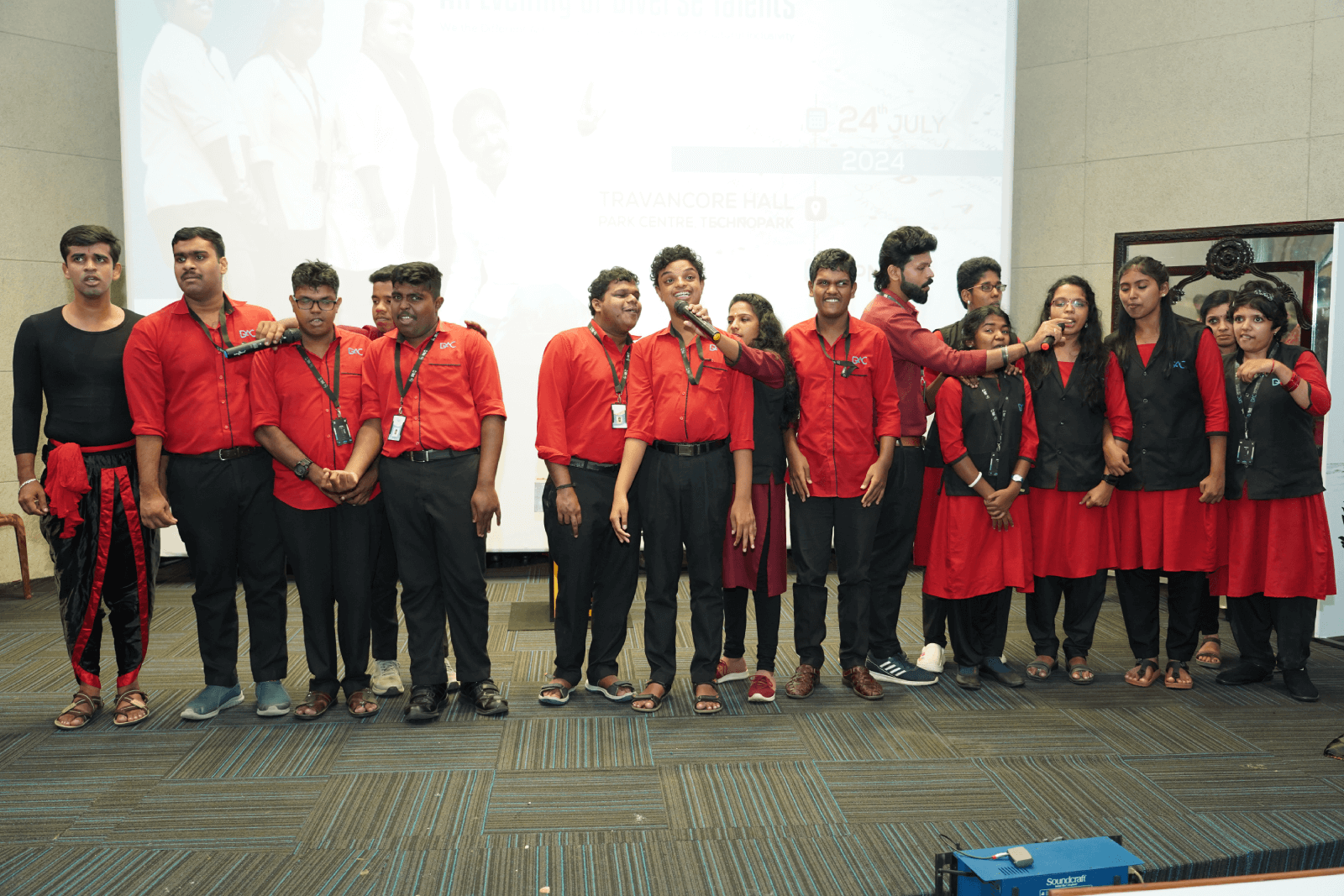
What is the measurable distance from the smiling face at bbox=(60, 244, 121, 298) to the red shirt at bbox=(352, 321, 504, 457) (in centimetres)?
92

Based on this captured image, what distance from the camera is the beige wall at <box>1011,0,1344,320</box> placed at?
473cm

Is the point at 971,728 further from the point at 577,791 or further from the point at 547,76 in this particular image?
the point at 547,76

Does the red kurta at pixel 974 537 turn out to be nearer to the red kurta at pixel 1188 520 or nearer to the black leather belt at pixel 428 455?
the red kurta at pixel 1188 520

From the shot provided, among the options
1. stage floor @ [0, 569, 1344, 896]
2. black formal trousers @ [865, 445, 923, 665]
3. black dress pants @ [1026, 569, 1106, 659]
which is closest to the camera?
stage floor @ [0, 569, 1344, 896]

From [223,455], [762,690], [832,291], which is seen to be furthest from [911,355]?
[223,455]

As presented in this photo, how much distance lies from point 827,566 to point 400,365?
5.54ft

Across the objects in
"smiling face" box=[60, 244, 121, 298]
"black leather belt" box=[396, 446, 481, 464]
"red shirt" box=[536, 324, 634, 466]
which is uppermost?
"smiling face" box=[60, 244, 121, 298]

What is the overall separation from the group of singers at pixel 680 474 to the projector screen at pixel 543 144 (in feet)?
5.43

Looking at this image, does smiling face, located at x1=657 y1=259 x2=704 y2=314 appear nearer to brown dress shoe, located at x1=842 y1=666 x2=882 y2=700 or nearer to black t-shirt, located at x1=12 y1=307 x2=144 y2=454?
brown dress shoe, located at x1=842 y1=666 x2=882 y2=700

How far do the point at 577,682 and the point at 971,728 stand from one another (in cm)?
143

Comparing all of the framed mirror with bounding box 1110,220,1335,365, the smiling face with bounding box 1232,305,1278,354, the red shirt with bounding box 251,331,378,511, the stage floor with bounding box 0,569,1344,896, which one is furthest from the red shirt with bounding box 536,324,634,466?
the framed mirror with bounding box 1110,220,1335,365

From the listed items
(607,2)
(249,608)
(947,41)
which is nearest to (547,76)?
(607,2)

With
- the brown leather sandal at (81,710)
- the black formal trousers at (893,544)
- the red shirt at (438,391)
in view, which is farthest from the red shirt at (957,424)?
the brown leather sandal at (81,710)

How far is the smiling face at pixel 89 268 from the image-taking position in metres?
2.95
